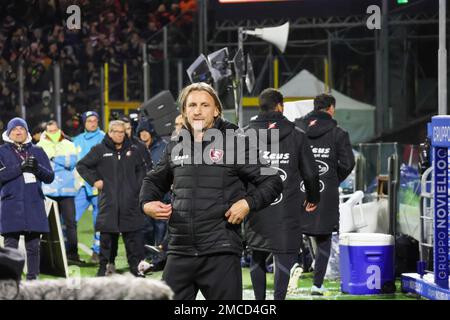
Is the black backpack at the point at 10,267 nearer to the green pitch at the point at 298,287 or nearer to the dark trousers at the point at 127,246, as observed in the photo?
the green pitch at the point at 298,287

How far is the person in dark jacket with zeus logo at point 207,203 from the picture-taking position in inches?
242

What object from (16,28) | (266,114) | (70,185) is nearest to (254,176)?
(266,114)

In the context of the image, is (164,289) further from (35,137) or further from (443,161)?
(35,137)

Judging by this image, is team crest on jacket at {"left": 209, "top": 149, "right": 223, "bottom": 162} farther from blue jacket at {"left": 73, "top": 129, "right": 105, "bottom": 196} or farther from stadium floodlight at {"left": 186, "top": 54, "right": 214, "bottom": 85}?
blue jacket at {"left": 73, "top": 129, "right": 105, "bottom": 196}

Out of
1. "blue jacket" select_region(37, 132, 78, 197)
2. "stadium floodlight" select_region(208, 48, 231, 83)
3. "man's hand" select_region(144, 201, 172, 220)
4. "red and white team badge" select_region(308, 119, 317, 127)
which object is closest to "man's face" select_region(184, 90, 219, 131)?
"man's hand" select_region(144, 201, 172, 220)

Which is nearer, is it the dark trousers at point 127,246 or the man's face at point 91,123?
the dark trousers at point 127,246

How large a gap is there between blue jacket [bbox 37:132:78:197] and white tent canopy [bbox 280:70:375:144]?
7.29 meters

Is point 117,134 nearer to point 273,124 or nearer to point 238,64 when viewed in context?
point 238,64

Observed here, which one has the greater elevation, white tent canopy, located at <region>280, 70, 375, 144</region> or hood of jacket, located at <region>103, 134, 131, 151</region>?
white tent canopy, located at <region>280, 70, 375, 144</region>

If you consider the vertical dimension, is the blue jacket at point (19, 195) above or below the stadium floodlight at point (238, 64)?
below

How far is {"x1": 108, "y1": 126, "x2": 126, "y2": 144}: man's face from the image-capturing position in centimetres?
1170

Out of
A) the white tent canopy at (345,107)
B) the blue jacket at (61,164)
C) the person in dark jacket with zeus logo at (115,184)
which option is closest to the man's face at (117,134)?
the person in dark jacket with zeus logo at (115,184)

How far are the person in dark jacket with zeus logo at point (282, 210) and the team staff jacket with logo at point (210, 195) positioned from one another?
8.66ft
